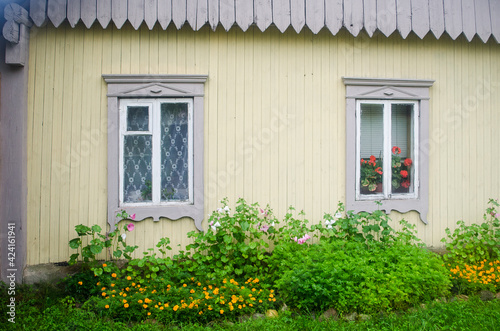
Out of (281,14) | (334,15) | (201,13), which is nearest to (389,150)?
(334,15)

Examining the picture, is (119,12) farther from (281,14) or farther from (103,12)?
(281,14)

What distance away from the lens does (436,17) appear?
224 inches

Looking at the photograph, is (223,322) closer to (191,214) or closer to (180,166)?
(191,214)

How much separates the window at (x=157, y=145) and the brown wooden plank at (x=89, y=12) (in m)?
0.74

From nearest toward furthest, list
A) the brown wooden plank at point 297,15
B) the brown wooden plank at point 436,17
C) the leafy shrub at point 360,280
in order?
the leafy shrub at point 360,280 < the brown wooden plank at point 297,15 < the brown wooden plank at point 436,17

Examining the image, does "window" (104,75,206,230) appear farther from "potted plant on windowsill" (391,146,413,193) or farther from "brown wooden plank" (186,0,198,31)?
"potted plant on windowsill" (391,146,413,193)

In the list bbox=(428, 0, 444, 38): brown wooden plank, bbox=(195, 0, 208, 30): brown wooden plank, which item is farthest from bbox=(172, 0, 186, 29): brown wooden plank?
bbox=(428, 0, 444, 38): brown wooden plank

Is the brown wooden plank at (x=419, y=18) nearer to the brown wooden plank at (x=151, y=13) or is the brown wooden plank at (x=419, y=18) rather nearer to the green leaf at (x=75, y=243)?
the brown wooden plank at (x=151, y=13)

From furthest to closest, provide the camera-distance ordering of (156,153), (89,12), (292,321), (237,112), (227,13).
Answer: (237,112), (156,153), (227,13), (89,12), (292,321)

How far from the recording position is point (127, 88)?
545 cm

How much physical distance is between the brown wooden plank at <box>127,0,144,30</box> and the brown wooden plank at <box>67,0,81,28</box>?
0.62m

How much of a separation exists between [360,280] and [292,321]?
89cm

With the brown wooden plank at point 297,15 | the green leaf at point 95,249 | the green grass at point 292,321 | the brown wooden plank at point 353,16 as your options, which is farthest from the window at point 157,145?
the brown wooden plank at point 353,16

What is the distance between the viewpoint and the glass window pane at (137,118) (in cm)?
557
